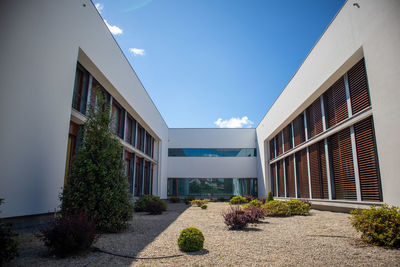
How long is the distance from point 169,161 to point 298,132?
17113 mm

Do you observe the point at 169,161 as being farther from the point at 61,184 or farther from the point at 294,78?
the point at 61,184

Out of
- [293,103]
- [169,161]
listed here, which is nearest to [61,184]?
[293,103]

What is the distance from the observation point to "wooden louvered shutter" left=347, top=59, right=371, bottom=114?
935 cm

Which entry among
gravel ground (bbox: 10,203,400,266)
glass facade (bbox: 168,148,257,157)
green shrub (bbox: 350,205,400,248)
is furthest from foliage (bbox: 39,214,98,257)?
glass facade (bbox: 168,148,257,157)

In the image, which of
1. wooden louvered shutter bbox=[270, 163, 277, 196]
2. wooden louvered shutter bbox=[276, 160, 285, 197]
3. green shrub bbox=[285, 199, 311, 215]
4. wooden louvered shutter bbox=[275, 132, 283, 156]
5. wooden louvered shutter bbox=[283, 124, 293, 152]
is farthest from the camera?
wooden louvered shutter bbox=[270, 163, 277, 196]

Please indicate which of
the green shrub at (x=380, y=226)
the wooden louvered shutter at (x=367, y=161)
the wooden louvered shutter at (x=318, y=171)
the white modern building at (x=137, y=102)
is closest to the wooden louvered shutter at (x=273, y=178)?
the white modern building at (x=137, y=102)

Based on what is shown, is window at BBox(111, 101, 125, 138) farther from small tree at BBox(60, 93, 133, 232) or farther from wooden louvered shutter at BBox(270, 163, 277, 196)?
wooden louvered shutter at BBox(270, 163, 277, 196)

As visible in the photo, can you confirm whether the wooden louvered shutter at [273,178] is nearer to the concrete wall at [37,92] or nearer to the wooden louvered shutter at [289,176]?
the wooden louvered shutter at [289,176]

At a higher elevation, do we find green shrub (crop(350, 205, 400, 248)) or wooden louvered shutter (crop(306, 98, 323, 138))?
wooden louvered shutter (crop(306, 98, 323, 138))

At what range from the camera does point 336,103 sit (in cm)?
1155

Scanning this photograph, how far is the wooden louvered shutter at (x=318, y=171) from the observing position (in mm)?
12805

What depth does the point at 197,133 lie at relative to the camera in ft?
101

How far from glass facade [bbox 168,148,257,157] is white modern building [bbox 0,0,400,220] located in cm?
1078

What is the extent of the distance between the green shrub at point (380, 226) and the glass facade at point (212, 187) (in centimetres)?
2371
